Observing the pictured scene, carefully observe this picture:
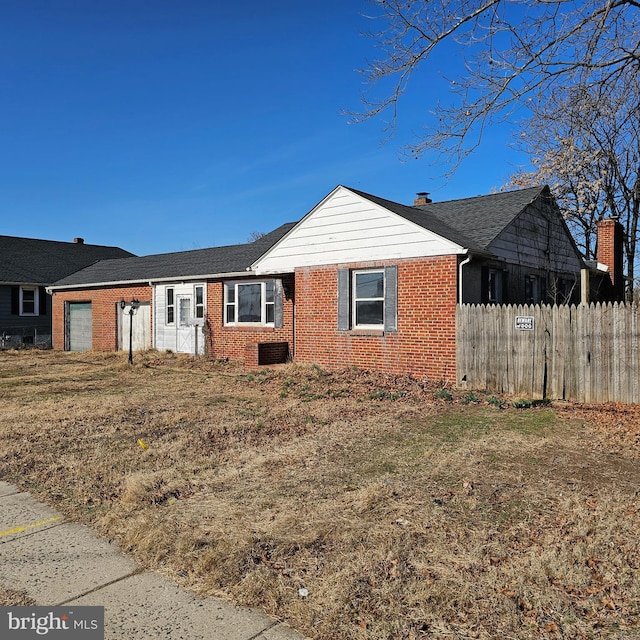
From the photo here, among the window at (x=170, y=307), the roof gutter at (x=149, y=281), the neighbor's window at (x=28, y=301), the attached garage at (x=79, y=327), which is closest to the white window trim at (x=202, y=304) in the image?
the roof gutter at (x=149, y=281)

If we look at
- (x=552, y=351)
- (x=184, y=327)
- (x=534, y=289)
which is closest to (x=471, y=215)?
(x=534, y=289)

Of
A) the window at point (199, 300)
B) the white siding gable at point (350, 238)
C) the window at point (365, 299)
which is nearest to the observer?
the white siding gable at point (350, 238)

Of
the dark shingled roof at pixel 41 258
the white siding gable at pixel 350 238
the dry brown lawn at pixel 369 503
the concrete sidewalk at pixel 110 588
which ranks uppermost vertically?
the dark shingled roof at pixel 41 258

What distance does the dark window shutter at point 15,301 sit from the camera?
27.0 meters

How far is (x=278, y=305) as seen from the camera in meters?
15.9

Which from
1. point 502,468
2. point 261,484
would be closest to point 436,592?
point 261,484

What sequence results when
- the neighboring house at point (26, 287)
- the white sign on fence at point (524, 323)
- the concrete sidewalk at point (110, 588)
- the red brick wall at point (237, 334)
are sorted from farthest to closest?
the neighboring house at point (26, 287) < the red brick wall at point (237, 334) < the white sign on fence at point (524, 323) < the concrete sidewalk at point (110, 588)

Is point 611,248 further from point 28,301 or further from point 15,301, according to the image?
point 15,301

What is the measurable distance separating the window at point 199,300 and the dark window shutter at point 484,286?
1007 cm

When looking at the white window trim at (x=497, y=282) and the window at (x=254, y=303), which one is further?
the window at (x=254, y=303)

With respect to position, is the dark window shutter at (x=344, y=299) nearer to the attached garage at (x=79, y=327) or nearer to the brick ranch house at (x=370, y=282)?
the brick ranch house at (x=370, y=282)

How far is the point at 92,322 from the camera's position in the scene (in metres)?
23.1

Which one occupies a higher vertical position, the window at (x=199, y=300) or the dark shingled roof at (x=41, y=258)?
the dark shingled roof at (x=41, y=258)

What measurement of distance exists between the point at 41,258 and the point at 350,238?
24.5 metres
